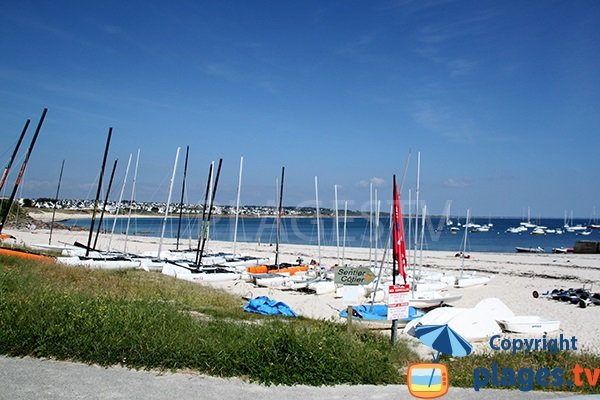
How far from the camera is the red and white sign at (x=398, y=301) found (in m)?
9.79

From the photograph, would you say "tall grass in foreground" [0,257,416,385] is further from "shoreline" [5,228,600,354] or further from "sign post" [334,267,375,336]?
"shoreline" [5,228,600,354]

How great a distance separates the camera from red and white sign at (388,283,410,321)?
32.1 feet

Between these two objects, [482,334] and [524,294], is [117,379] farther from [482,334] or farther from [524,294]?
[524,294]

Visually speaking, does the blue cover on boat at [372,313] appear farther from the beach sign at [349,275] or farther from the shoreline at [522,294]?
the beach sign at [349,275]

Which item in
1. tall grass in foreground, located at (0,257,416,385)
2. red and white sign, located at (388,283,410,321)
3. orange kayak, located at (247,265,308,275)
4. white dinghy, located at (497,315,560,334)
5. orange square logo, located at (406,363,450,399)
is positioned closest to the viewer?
orange square logo, located at (406,363,450,399)

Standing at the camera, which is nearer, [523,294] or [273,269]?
[523,294]

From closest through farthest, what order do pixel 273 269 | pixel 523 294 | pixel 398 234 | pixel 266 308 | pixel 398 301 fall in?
pixel 398 301, pixel 398 234, pixel 266 308, pixel 523 294, pixel 273 269

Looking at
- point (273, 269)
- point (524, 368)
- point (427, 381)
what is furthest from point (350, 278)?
point (273, 269)

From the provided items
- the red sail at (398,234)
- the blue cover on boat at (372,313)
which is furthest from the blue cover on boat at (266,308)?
the red sail at (398,234)

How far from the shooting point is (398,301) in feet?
32.3

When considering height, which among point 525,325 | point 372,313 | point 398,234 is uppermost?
point 398,234

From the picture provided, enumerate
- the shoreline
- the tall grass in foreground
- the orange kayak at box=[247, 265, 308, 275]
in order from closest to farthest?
the tall grass in foreground → the shoreline → the orange kayak at box=[247, 265, 308, 275]

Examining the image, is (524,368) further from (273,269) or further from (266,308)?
(273,269)

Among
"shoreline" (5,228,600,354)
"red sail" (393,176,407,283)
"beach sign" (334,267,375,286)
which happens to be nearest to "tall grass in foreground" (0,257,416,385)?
"beach sign" (334,267,375,286)
